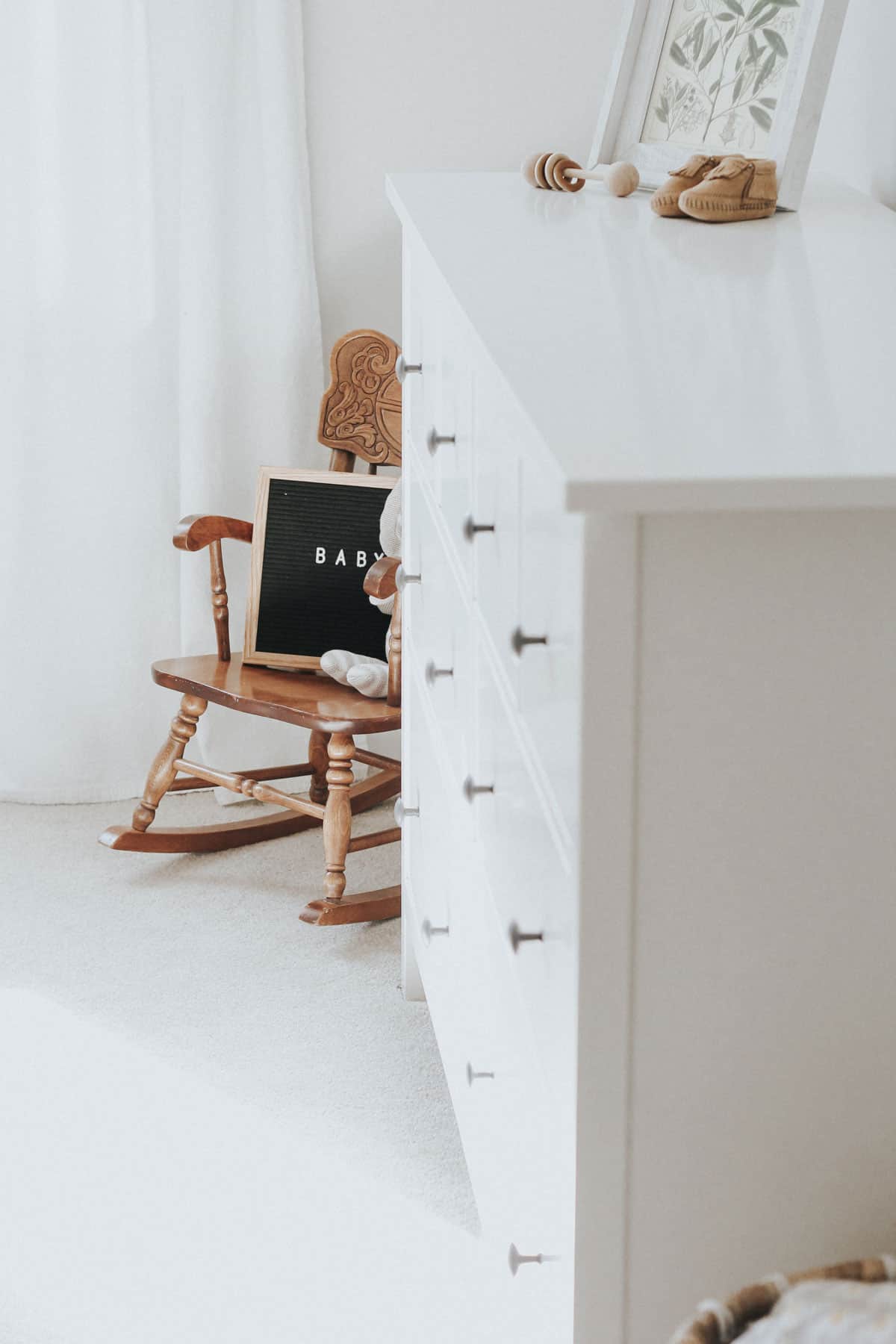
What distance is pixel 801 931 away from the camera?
903mm

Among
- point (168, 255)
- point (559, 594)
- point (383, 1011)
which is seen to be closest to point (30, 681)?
point (168, 255)

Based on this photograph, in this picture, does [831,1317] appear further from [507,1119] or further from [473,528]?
[473,528]

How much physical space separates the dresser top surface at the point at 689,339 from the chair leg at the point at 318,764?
3.86 ft

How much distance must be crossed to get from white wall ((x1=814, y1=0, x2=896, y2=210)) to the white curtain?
45.6 inches

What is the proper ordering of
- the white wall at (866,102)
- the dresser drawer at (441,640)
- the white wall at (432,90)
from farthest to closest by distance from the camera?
the white wall at (432,90) < the white wall at (866,102) < the dresser drawer at (441,640)

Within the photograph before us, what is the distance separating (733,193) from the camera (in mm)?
1494

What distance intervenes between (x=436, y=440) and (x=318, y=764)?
1313mm

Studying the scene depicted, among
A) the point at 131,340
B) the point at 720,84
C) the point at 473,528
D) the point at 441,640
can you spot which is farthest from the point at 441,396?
the point at 131,340

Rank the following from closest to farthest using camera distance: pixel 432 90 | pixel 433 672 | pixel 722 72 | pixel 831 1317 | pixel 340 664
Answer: pixel 831 1317
pixel 433 672
pixel 722 72
pixel 340 664
pixel 432 90

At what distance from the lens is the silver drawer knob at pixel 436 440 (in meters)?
1.39

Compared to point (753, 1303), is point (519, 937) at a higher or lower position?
higher

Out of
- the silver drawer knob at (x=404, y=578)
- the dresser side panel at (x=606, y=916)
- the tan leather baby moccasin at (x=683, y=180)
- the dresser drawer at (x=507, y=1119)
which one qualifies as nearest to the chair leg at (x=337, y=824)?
the silver drawer knob at (x=404, y=578)

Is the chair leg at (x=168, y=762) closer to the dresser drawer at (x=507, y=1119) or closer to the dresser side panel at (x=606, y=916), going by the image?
the dresser drawer at (x=507, y=1119)

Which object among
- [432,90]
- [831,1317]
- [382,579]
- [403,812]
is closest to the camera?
[831,1317]
